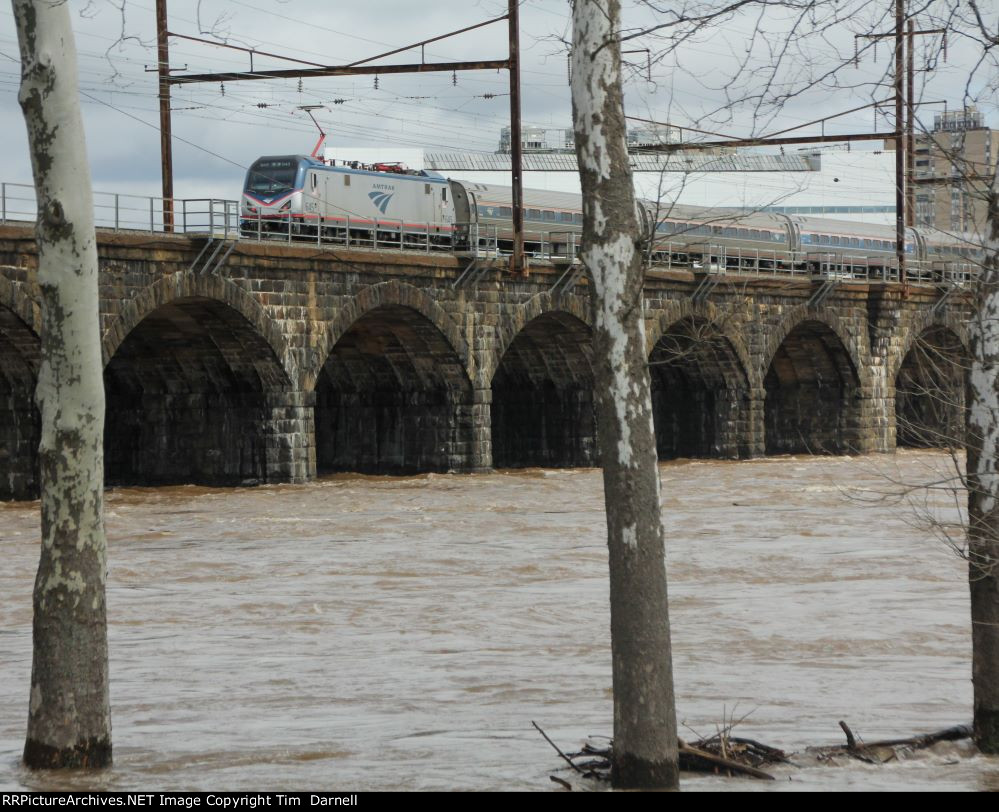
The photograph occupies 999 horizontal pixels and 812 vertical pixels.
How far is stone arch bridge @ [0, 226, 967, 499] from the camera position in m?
31.8

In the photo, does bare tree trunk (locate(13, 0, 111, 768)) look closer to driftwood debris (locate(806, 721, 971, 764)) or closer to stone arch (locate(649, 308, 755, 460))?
driftwood debris (locate(806, 721, 971, 764))

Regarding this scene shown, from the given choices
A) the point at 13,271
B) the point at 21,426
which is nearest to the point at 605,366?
the point at 13,271

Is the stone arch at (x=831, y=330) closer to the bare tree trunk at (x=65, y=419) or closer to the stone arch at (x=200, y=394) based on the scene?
the stone arch at (x=200, y=394)

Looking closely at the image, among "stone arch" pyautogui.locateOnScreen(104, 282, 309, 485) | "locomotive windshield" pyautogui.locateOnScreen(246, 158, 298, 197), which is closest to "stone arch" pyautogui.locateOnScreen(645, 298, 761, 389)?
"locomotive windshield" pyautogui.locateOnScreen(246, 158, 298, 197)

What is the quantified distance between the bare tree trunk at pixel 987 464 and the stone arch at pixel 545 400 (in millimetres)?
35687

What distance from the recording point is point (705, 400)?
50.6 m

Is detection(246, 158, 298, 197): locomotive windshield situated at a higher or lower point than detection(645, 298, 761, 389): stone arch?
higher

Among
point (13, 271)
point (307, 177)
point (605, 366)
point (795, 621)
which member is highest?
point (307, 177)

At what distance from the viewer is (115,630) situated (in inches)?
603

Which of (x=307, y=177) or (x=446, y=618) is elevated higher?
(x=307, y=177)

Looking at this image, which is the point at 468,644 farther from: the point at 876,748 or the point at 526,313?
the point at 526,313

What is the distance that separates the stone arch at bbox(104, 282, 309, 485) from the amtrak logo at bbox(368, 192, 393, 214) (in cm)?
872

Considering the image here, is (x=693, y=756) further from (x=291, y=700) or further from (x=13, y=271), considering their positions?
Result: (x=13, y=271)

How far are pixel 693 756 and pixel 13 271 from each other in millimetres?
23444
